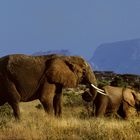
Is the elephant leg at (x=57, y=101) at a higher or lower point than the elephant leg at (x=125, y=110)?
higher

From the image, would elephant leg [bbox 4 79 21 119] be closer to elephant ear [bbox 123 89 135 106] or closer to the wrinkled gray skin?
the wrinkled gray skin

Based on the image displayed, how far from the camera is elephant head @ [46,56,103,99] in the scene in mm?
20562

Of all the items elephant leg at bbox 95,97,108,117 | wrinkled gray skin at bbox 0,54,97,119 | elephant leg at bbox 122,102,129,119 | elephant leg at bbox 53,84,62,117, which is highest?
wrinkled gray skin at bbox 0,54,97,119

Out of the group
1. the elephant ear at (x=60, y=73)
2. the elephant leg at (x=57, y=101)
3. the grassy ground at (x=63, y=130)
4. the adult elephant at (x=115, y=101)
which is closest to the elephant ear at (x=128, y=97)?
the adult elephant at (x=115, y=101)

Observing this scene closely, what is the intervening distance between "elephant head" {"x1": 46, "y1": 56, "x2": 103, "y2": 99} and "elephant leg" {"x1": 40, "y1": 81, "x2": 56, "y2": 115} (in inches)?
9.2

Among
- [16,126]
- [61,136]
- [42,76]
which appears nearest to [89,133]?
[61,136]

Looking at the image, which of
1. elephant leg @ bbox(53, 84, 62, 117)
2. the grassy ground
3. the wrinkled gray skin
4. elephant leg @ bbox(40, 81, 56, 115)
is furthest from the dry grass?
elephant leg @ bbox(53, 84, 62, 117)

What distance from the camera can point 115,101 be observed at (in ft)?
73.9

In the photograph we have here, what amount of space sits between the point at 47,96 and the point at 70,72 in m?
1.30

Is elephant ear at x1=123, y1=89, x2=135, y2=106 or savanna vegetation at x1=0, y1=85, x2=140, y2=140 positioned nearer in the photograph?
savanna vegetation at x1=0, y1=85, x2=140, y2=140

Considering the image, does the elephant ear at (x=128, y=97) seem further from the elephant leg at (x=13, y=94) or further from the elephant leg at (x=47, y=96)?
the elephant leg at (x=13, y=94)

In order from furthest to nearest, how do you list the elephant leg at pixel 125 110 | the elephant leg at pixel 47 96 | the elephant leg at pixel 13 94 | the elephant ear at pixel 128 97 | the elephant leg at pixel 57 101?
the elephant ear at pixel 128 97, the elephant leg at pixel 125 110, the elephant leg at pixel 57 101, the elephant leg at pixel 13 94, the elephant leg at pixel 47 96

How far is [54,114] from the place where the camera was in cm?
2098

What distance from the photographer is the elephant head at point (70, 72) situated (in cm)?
2056
